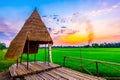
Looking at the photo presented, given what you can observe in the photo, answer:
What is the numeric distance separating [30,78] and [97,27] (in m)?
21.8

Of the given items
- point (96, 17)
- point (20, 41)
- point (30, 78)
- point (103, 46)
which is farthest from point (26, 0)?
point (103, 46)

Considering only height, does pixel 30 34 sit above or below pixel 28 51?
above

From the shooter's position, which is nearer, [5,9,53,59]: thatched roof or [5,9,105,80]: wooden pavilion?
[5,9,105,80]: wooden pavilion

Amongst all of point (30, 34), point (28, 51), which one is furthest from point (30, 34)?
point (28, 51)

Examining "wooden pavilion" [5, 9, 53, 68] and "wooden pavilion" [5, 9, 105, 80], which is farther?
"wooden pavilion" [5, 9, 53, 68]

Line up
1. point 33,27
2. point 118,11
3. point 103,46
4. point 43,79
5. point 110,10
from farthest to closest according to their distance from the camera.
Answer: point 103,46
point 118,11
point 110,10
point 33,27
point 43,79

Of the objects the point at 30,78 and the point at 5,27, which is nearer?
the point at 30,78

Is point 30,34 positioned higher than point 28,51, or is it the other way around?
point 30,34

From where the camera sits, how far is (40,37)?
10.9m

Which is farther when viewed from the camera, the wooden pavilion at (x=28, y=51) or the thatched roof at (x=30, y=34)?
the thatched roof at (x=30, y=34)

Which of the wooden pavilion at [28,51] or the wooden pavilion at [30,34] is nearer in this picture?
the wooden pavilion at [28,51]

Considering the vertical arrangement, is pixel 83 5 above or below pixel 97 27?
above

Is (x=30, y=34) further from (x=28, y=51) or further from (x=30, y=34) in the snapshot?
(x=28, y=51)

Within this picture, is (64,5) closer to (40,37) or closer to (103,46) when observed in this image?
(40,37)
